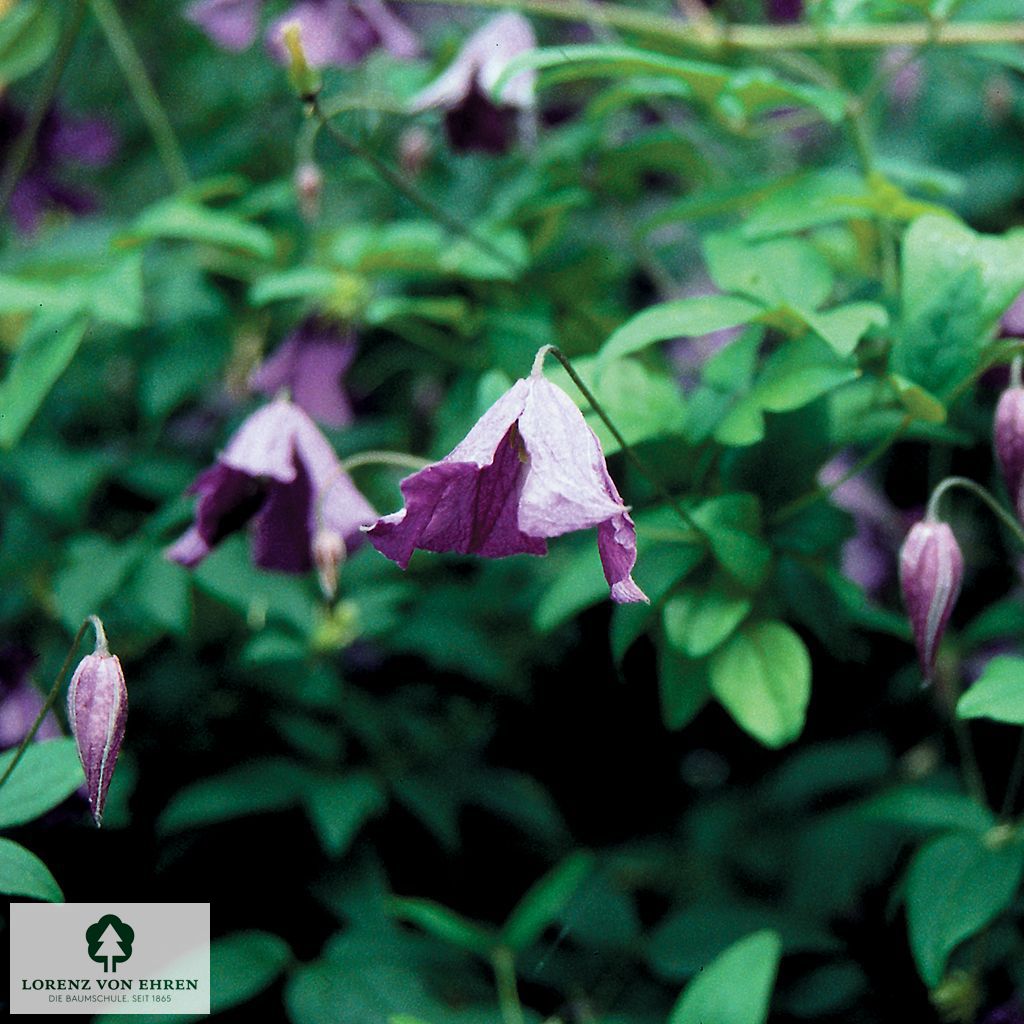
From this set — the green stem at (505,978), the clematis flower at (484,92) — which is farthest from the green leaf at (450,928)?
the clematis flower at (484,92)

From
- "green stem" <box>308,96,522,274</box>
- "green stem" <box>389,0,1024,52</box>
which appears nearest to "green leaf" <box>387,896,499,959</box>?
"green stem" <box>308,96,522,274</box>

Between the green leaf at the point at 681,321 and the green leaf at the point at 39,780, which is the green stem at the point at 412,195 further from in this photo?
the green leaf at the point at 39,780

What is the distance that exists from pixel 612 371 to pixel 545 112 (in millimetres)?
708

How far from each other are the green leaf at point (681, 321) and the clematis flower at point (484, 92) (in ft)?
1.07

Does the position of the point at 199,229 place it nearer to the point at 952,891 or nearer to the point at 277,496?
the point at 277,496

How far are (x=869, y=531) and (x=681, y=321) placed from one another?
524mm

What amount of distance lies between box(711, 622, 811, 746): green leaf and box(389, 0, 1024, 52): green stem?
22.2 inches

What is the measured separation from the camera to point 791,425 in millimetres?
727

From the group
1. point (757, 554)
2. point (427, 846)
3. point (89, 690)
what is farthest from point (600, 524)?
point (427, 846)

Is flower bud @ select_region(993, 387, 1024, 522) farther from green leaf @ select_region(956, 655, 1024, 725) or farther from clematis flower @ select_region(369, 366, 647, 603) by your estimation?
clematis flower @ select_region(369, 366, 647, 603)

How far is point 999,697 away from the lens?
0.57m

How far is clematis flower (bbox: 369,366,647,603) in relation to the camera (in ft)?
1.71

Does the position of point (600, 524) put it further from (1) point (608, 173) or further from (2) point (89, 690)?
(1) point (608, 173)

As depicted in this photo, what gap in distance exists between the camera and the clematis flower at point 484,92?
0.91m
